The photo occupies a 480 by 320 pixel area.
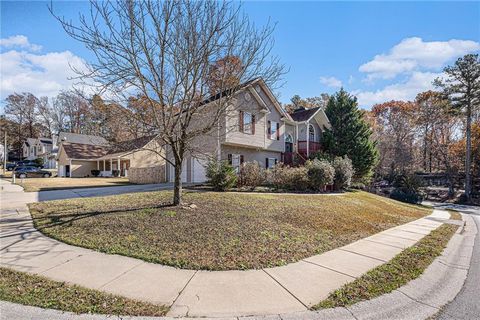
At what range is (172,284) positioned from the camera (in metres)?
3.72

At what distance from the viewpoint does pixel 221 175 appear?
12.4 metres

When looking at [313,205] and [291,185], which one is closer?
[313,205]

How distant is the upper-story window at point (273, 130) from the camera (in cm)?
2119

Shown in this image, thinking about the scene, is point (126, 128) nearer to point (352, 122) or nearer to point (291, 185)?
point (291, 185)

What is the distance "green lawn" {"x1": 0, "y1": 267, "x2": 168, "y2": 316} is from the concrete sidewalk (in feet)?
0.49

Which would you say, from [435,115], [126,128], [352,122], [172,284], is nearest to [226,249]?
[172,284]

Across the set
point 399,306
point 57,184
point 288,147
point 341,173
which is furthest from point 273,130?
point 399,306

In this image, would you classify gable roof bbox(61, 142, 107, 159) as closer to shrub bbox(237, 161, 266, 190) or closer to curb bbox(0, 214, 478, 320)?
shrub bbox(237, 161, 266, 190)

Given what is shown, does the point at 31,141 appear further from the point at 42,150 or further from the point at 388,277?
the point at 388,277

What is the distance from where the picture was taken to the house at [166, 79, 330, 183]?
17984mm

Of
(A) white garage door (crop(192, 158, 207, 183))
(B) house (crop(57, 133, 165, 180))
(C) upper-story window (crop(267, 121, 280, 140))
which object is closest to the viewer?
(A) white garage door (crop(192, 158, 207, 183))

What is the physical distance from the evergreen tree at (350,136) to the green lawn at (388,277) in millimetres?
16214

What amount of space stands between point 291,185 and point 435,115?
32824 mm

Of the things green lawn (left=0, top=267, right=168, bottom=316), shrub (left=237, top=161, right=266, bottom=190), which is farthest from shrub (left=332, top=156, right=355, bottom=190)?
green lawn (left=0, top=267, right=168, bottom=316)
